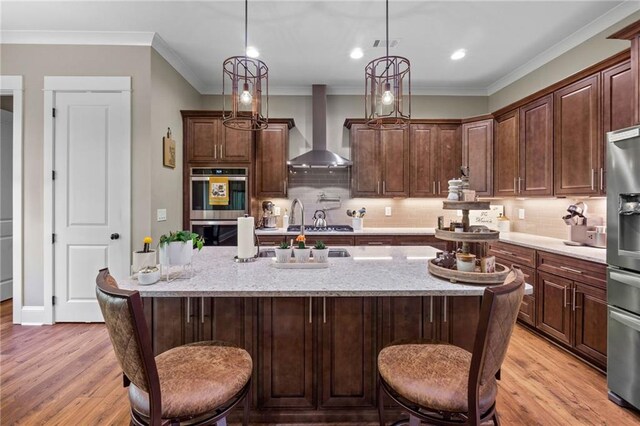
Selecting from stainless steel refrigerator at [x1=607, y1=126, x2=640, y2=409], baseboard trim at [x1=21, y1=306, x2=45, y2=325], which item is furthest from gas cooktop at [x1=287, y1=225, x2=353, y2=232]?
baseboard trim at [x1=21, y1=306, x2=45, y2=325]

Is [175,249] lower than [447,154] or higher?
lower

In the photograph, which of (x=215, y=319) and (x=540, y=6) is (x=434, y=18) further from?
(x=215, y=319)

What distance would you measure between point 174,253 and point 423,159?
363 cm

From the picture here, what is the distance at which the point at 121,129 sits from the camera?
3156 millimetres

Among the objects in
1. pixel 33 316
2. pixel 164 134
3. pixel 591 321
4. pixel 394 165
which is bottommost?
pixel 33 316

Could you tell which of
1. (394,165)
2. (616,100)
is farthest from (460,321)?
(394,165)

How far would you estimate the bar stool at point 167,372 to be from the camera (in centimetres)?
101

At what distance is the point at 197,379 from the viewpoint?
1212mm

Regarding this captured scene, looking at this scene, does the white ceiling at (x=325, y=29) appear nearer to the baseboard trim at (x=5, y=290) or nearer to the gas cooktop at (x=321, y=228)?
the gas cooktop at (x=321, y=228)

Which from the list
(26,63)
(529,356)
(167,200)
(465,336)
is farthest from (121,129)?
(529,356)

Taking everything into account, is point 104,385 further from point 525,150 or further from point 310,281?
point 525,150

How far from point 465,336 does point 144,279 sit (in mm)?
1810

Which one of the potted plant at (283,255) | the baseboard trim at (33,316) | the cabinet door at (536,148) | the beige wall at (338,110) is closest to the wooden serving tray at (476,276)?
the potted plant at (283,255)

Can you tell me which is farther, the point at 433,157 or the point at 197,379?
the point at 433,157
